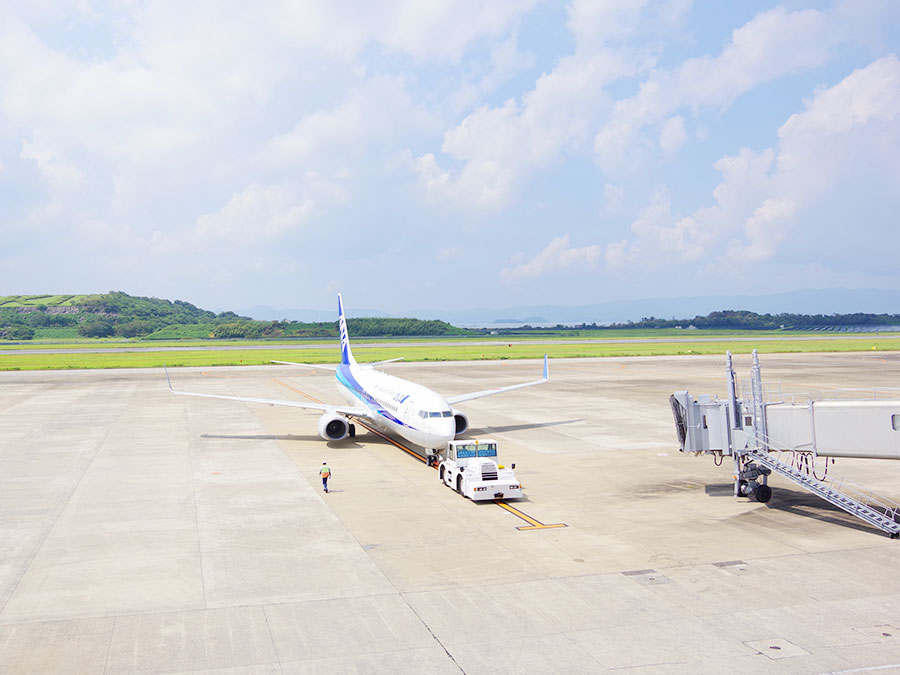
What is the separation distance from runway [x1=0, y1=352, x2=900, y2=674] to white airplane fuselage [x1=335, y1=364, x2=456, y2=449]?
1668 millimetres

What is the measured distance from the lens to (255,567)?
Answer: 20.4 m

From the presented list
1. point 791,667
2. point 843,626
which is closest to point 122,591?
point 791,667

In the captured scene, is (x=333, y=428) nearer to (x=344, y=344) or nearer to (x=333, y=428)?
(x=333, y=428)

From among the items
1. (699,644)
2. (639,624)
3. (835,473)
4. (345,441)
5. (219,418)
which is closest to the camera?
(699,644)

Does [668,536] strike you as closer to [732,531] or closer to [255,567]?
[732,531]

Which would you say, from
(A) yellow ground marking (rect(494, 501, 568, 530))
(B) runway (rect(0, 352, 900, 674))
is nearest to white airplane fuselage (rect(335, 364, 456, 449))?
(B) runway (rect(0, 352, 900, 674))

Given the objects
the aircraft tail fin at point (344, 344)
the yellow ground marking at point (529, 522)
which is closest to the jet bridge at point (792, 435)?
the yellow ground marking at point (529, 522)

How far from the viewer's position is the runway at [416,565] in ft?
49.3

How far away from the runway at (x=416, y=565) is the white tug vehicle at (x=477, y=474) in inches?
22.2

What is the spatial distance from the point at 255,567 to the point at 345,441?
71.4 feet

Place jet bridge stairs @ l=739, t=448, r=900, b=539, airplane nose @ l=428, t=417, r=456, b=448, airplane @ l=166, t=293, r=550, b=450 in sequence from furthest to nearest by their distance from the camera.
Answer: airplane @ l=166, t=293, r=550, b=450, airplane nose @ l=428, t=417, r=456, b=448, jet bridge stairs @ l=739, t=448, r=900, b=539

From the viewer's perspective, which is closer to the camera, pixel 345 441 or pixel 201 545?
pixel 201 545

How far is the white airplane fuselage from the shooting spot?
108 ft

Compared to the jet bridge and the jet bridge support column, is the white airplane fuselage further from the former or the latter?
the jet bridge support column
